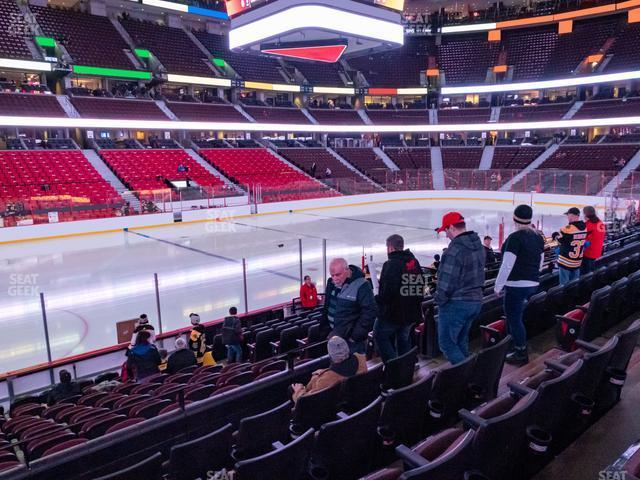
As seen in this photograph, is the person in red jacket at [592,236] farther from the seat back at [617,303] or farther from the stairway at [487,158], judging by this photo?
the stairway at [487,158]

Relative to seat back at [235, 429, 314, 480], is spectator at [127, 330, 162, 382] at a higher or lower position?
lower

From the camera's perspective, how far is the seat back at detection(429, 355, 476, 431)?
3.13 metres

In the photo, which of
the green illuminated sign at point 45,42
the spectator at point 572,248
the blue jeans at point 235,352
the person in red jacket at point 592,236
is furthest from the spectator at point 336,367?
the green illuminated sign at point 45,42

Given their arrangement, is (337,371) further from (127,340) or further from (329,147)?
(329,147)

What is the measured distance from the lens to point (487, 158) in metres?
36.9

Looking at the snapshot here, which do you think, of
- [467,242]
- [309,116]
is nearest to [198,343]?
[467,242]

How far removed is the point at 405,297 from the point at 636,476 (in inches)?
86.1

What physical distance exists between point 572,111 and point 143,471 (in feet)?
135

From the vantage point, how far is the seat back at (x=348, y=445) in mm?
2594

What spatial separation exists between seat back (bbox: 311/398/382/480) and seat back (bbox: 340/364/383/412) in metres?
0.51

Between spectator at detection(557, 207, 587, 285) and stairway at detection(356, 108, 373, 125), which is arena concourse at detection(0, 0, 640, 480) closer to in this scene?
spectator at detection(557, 207, 587, 285)

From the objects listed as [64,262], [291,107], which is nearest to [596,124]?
[291,107]

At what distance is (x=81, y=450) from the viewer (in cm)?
300

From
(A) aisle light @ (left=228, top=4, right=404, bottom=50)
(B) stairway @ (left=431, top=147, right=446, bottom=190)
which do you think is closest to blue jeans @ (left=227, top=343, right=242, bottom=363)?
(A) aisle light @ (left=228, top=4, right=404, bottom=50)
